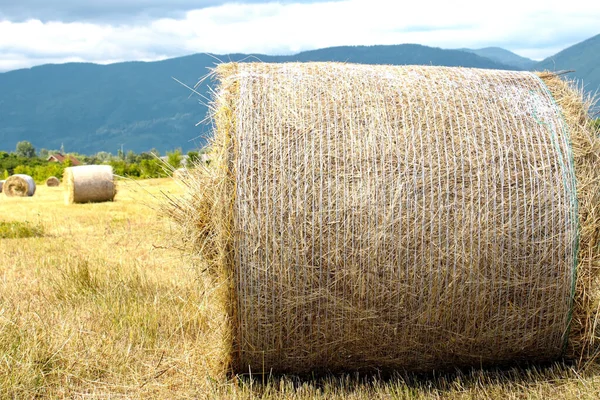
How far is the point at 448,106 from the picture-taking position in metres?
4.63

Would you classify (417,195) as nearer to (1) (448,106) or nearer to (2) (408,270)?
(2) (408,270)

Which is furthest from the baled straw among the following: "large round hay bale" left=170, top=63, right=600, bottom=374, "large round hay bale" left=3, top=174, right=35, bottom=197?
"large round hay bale" left=3, top=174, right=35, bottom=197

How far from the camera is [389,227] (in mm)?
4223

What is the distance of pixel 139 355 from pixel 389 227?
2277 mm

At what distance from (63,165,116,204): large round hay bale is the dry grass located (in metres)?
11.6

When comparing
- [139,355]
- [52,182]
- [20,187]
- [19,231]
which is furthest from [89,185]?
[52,182]

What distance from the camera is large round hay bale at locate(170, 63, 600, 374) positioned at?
4223 millimetres

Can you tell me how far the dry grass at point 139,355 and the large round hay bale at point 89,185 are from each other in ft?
38.2

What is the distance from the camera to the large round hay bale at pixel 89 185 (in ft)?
61.1

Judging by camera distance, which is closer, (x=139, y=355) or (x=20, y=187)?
(x=139, y=355)

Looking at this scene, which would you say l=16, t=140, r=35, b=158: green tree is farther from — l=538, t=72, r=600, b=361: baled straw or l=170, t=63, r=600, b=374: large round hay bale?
l=538, t=72, r=600, b=361: baled straw

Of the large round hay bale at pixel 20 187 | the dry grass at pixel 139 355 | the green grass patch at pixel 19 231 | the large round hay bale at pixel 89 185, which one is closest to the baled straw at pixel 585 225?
the dry grass at pixel 139 355

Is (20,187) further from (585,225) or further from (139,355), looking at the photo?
(585,225)

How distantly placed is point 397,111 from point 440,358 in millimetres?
1798
